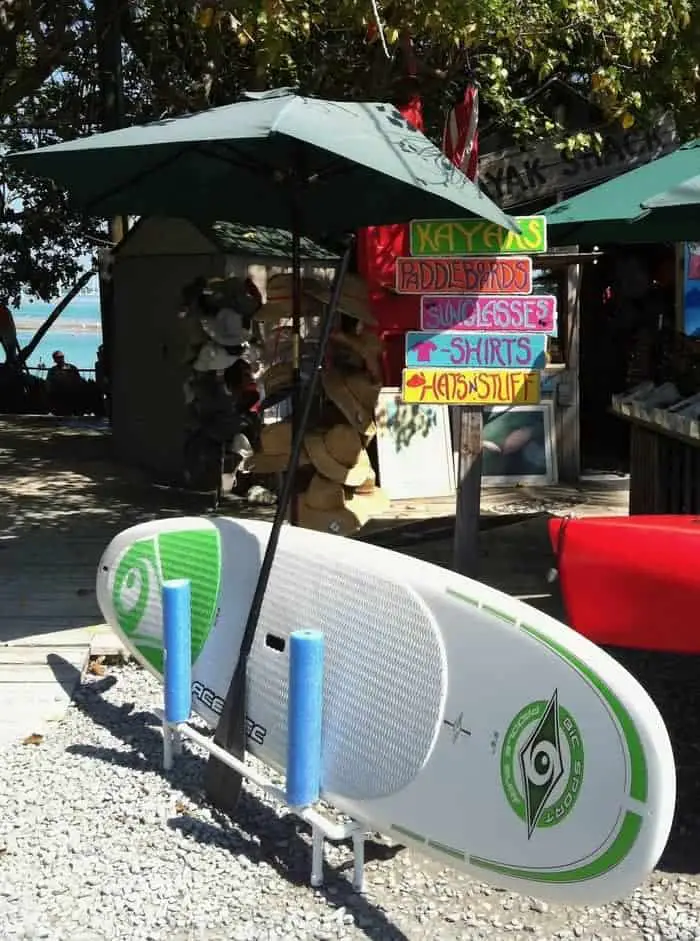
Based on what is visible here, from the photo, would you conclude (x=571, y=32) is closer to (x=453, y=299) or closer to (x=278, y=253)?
(x=278, y=253)

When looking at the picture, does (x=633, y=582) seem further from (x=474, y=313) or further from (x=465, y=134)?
(x=465, y=134)

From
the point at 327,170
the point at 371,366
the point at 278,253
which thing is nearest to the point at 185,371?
the point at 278,253

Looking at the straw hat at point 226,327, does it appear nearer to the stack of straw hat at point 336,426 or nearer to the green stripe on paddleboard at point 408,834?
the stack of straw hat at point 336,426

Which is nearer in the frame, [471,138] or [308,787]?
[308,787]

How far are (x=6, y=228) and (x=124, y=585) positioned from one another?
18756 millimetres

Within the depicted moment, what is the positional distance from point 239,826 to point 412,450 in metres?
5.82

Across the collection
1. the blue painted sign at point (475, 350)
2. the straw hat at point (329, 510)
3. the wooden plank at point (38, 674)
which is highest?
the blue painted sign at point (475, 350)

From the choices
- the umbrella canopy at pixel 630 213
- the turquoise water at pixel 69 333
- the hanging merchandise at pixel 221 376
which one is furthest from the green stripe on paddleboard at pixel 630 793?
the turquoise water at pixel 69 333

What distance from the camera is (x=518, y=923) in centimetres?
286

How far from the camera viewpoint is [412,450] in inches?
352

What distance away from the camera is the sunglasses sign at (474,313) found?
425cm

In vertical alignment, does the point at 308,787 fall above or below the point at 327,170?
below

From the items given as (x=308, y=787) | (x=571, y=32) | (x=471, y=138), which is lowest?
(x=308, y=787)

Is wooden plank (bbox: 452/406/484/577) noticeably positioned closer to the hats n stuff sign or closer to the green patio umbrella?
the hats n stuff sign
